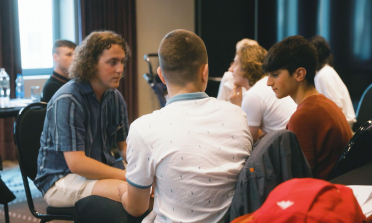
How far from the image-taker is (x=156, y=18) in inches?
222

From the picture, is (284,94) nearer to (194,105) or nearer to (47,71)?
(194,105)

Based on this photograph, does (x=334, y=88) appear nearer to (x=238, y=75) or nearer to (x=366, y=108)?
(x=366, y=108)

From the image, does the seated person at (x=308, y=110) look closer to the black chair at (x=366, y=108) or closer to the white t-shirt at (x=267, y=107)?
the white t-shirt at (x=267, y=107)

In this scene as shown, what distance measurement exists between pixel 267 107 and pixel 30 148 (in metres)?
1.25

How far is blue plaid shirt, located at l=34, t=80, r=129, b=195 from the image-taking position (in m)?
1.52

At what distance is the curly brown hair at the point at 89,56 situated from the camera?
5.48 ft

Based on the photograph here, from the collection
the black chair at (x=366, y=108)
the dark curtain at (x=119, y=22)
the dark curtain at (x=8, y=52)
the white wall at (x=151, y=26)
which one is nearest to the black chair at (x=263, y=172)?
the black chair at (x=366, y=108)

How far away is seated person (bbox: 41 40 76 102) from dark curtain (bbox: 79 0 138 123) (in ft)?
4.70

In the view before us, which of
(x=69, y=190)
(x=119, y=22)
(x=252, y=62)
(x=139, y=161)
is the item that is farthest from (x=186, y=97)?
(x=119, y=22)

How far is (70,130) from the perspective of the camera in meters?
1.52

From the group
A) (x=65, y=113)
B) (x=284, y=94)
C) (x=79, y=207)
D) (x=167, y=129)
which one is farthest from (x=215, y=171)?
(x=65, y=113)

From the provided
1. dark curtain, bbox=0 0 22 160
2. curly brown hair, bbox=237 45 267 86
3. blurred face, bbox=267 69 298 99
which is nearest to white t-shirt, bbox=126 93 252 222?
blurred face, bbox=267 69 298 99

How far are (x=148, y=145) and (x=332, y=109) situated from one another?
744mm

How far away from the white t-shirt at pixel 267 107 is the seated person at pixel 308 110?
0.53 meters
